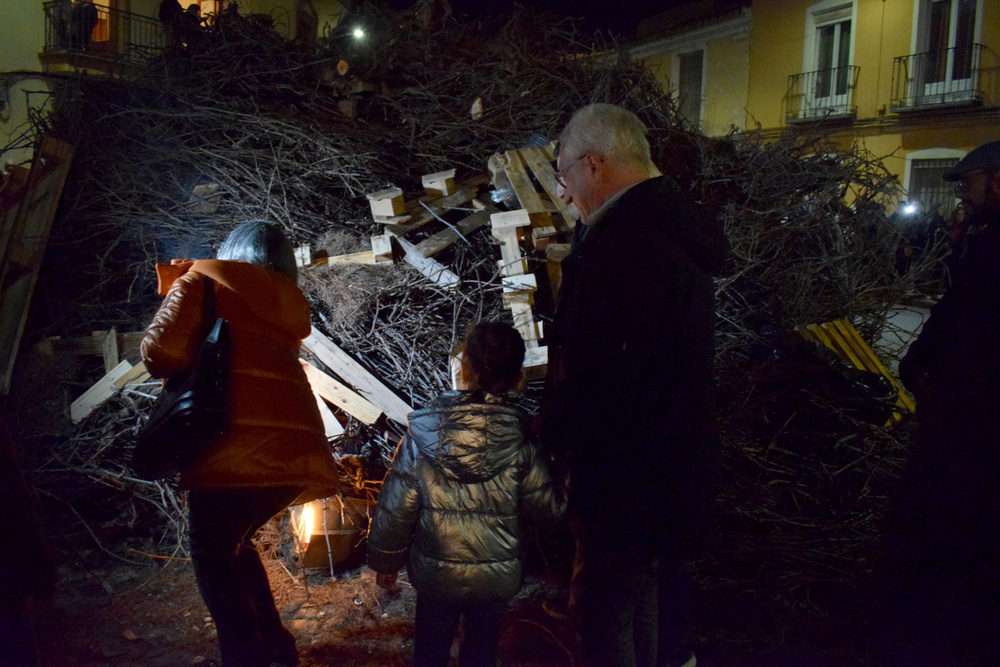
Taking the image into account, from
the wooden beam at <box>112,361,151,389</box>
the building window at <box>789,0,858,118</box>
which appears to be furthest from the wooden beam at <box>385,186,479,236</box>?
the building window at <box>789,0,858,118</box>

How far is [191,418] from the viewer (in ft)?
6.45

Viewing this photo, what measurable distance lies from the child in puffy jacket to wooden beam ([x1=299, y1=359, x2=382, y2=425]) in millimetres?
1531

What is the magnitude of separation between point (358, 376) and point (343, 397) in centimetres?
15

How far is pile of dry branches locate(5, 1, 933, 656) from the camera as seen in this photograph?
355 cm

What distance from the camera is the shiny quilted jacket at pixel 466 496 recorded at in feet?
6.92

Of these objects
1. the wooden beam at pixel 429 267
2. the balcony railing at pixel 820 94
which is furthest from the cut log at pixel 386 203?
the balcony railing at pixel 820 94

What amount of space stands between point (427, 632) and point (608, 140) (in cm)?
174

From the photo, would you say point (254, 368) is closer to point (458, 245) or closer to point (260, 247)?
point (260, 247)

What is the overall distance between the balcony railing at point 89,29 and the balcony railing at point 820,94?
1614cm

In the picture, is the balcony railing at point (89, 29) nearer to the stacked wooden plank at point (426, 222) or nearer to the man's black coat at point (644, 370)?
the stacked wooden plank at point (426, 222)

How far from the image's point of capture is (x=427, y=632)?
221 cm

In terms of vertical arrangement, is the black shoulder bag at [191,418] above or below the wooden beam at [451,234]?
below

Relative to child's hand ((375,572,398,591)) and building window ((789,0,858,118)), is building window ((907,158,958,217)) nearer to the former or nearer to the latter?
building window ((789,0,858,118))

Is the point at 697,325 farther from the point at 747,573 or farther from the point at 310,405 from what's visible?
the point at 747,573
